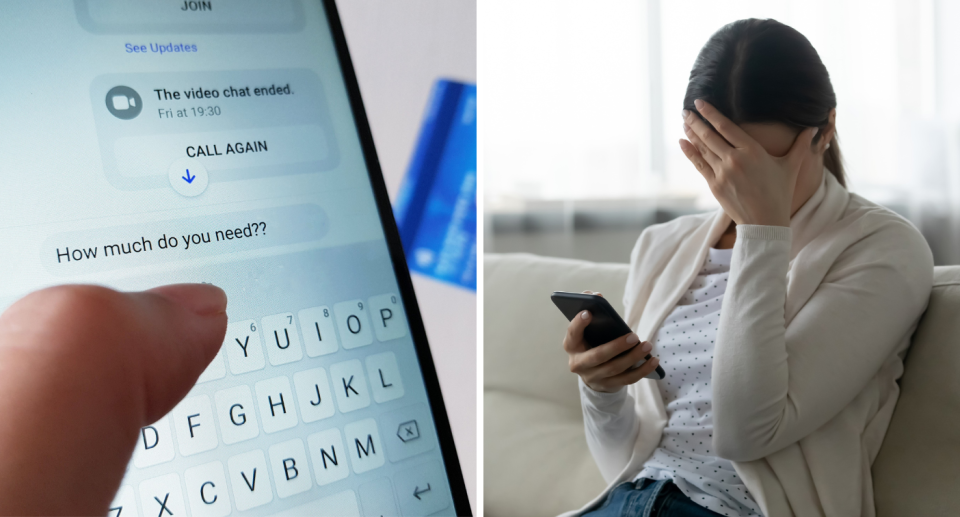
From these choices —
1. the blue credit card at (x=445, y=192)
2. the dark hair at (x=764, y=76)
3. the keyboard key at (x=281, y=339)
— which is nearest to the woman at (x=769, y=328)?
the dark hair at (x=764, y=76)

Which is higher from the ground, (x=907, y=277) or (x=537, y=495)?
(x=907, y=277)

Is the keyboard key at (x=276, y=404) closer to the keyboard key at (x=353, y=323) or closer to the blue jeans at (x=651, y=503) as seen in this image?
the keyboard key at (x=353, y=323)

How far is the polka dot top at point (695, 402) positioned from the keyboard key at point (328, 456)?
0.43 metres

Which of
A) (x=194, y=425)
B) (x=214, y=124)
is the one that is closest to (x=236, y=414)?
(x=194, y=425)

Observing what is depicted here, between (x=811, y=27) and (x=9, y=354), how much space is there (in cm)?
157

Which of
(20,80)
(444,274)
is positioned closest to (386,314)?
(444,274)

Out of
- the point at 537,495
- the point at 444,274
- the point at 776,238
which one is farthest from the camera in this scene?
the point at 537,495

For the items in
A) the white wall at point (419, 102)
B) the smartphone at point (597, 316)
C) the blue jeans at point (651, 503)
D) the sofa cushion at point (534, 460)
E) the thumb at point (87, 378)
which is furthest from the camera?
the sofa cushion at point (534, 460)

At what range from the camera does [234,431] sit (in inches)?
8.9

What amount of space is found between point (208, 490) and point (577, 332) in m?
0.29

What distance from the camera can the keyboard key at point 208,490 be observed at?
217mm

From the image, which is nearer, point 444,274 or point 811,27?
point 444,274

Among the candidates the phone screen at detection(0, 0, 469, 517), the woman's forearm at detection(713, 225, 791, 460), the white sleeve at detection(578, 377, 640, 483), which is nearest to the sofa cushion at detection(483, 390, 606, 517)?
the white sleeve at detection(578, 377, 640, 483)

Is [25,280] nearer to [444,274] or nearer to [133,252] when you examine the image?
[133,252]
